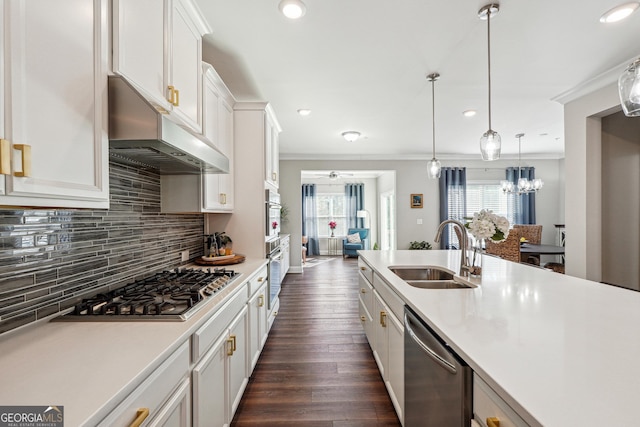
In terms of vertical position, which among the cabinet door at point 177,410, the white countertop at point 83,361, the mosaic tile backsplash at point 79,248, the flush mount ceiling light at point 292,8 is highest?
the flush mount ceiling light at point 292,8

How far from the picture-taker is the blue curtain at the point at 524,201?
6504mm

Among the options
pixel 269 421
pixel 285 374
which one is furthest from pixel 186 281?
pixel 285 374

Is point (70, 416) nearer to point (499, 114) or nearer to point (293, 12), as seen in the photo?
point (293, 12)

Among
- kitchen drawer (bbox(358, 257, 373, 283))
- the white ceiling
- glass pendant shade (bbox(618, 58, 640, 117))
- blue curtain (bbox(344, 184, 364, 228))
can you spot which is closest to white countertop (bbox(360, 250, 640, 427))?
kitchen drawer (bbox(358, 257, 373, 283))

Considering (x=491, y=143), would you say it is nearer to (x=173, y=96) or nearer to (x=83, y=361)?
(x=173, y=96)

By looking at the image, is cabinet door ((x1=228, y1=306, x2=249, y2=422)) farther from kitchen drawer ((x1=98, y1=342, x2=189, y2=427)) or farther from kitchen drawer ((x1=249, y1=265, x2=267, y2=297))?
kitchen drawer ((x1=98, y1=342, x2=189, y2=427))

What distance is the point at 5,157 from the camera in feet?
2.27

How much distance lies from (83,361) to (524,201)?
7965 mm

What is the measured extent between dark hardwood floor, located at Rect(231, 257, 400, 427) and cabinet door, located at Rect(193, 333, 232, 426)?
17.9 inches

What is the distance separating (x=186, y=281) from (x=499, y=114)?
14.2 feet

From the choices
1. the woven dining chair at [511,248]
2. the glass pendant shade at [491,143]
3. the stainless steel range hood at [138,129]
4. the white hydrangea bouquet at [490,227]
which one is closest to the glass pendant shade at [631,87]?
the white hydrangea bouquet at [490,227]

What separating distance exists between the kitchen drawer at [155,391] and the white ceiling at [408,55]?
2.01 m

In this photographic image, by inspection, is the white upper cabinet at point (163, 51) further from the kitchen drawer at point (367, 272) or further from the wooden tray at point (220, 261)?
the kitchen drawer at point (367, 272)

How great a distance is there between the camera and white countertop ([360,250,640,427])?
62cm
